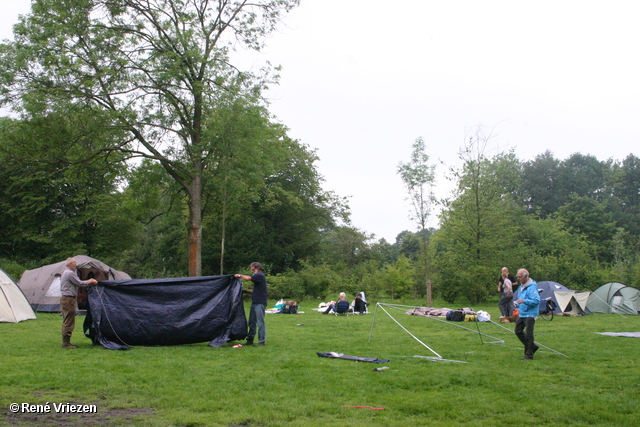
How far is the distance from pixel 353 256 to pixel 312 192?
27.0 ft

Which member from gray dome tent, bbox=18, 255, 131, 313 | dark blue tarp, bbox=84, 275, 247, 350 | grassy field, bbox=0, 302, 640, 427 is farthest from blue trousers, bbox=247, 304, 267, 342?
gray dome tent, bbox=18, 255, 131, 313

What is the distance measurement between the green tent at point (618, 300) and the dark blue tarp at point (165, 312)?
57.1ft

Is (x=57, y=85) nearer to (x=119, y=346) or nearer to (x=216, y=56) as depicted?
(x=216, y=56)

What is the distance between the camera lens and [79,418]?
5137mm

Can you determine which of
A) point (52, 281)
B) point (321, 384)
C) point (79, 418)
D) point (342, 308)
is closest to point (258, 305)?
point (321, 384)

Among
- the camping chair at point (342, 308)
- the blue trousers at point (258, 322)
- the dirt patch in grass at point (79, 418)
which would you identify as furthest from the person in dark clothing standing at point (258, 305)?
the camping chair at point (342, 308)

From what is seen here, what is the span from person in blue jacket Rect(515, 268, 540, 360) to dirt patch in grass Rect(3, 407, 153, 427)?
6.50 m

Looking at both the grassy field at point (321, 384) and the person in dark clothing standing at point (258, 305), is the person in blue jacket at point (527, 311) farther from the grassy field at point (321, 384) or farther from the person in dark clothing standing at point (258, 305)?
the person in dark clothing standing at point (258, 305)

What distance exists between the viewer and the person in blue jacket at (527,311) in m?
8.82

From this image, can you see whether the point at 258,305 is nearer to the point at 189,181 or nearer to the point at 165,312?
the point at 165,312

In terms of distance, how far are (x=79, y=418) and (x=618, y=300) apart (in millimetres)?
21902

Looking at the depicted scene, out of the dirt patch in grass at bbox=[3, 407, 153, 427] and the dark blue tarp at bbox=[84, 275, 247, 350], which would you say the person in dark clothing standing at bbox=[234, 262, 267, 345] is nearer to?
the dark blue tarp at bbox=[84, 275, 247, 350]

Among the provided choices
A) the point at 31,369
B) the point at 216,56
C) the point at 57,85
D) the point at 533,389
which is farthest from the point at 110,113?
the point at 533,389

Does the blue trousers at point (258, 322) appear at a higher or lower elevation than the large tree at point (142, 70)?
lower
